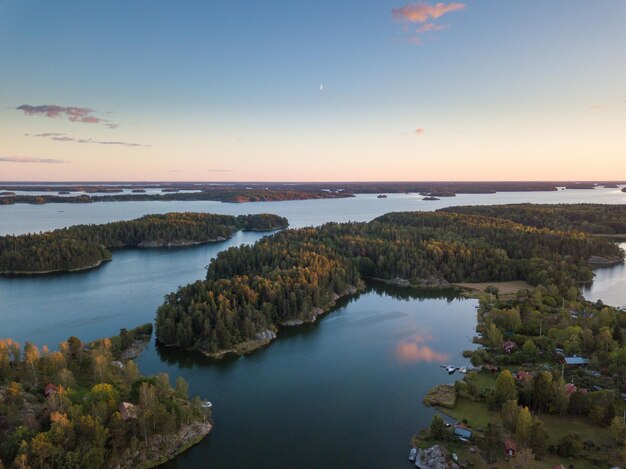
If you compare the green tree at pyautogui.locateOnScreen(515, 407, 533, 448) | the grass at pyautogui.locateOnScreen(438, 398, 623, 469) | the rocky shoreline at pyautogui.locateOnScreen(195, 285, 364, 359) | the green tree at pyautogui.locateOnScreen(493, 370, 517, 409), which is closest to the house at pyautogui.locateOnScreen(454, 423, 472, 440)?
the grass at pyautogui.locateOnScreen(438, 398, 623, 469)

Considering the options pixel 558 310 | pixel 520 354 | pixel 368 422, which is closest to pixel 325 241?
pixel 558 310

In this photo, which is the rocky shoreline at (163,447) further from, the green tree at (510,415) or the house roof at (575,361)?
the house roof at (575,361)

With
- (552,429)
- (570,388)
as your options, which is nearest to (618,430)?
(552,429)

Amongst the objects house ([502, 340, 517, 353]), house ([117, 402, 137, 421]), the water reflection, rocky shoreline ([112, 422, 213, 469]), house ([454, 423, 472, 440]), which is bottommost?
the water reflection

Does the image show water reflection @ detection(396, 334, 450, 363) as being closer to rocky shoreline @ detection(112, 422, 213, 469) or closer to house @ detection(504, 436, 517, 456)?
house @ detection(504, 436, 517, 456)

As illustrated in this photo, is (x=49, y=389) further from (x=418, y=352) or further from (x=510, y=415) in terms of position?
(x=418, y=352)
